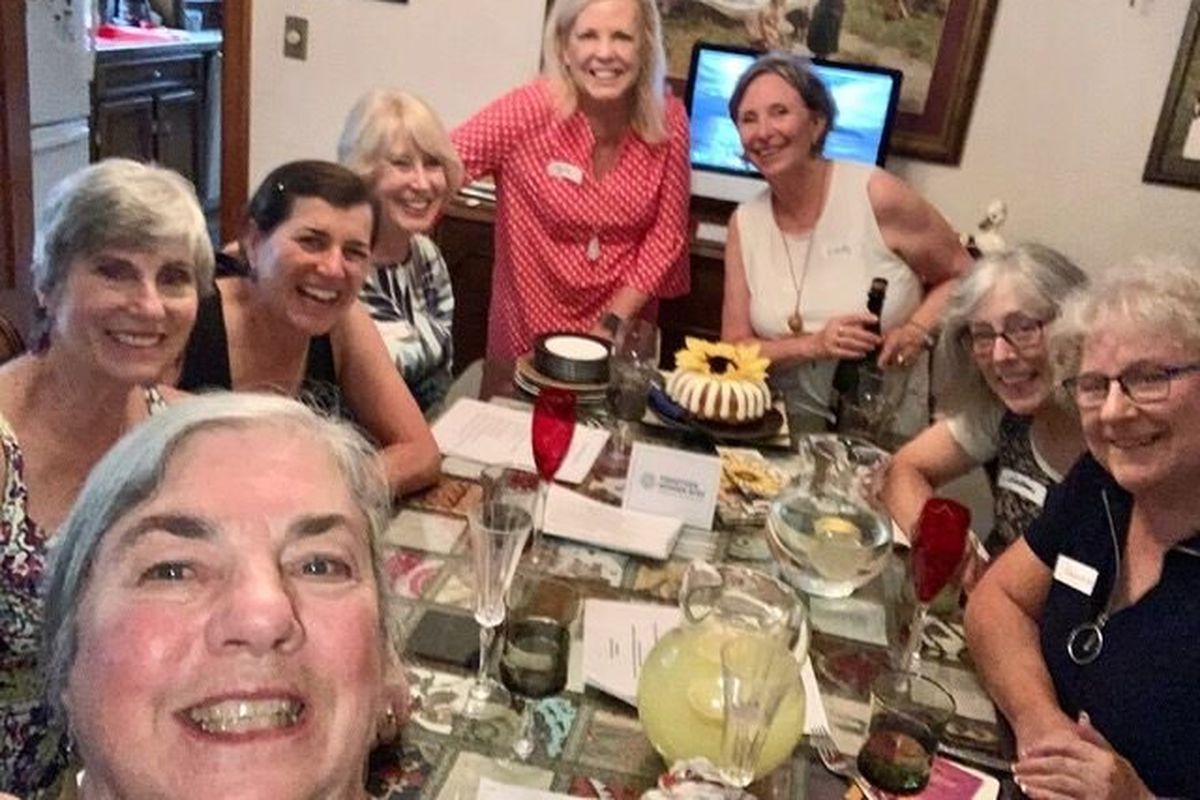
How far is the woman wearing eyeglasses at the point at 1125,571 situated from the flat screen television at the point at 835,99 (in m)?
1.69

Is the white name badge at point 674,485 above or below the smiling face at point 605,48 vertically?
below

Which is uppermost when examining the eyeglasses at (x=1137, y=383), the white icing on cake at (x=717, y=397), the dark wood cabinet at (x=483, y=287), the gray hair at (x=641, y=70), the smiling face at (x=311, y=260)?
the gray hair at (x=641, y=70)

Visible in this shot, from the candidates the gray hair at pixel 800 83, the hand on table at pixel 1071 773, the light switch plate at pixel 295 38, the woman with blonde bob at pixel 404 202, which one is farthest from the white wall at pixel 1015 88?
the hand on table at pixel 1071 773

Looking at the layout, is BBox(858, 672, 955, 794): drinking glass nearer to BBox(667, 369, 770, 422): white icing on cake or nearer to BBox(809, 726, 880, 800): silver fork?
BBox(809, 726, 880, 800): silver fork

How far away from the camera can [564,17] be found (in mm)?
2686

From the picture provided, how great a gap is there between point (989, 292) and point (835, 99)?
54.2 inches

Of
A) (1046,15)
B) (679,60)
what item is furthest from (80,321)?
(1046,15)

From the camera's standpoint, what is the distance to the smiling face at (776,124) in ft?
8.36

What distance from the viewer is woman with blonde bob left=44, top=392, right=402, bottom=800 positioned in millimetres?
876

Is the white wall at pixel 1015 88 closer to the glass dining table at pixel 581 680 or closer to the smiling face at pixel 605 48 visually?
the smiling face at pixel 605 48

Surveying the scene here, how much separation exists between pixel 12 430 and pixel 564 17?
5.58ft

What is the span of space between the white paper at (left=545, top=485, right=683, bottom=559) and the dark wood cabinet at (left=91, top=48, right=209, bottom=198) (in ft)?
11.5

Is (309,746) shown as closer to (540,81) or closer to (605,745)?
(605,745)

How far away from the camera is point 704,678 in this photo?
3.83 feet
